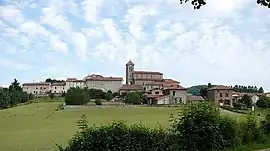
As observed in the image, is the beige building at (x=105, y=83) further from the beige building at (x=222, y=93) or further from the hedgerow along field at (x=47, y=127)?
the hedgerow along field at (x=47, y=127)

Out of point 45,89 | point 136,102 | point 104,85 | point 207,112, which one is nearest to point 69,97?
point 136,102

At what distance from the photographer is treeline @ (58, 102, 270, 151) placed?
34.5ft

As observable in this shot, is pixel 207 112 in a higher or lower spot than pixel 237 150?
higher

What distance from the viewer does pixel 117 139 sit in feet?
34.7

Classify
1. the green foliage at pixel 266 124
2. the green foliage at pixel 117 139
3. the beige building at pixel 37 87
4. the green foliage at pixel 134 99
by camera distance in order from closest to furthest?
the green foliage at pixel 117 139, the green foliage at pixel 266 124, the green foliage at pixel 134 99, the beige building at pixel 37 87

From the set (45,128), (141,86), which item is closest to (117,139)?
(45,128)

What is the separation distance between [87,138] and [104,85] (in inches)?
5426

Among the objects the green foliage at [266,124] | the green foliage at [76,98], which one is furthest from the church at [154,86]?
the green foliage at [266,124]

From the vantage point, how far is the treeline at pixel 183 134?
10.5 meters

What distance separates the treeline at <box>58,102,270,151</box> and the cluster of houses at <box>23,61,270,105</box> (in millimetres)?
80280

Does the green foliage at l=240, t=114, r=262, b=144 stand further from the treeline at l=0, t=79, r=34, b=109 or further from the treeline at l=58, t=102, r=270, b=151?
the treeline at l=0, t=79, r=34, b=109

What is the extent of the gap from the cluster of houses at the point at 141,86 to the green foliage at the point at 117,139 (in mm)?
84003

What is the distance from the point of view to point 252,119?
635 inches

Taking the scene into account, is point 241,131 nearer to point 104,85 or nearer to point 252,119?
point 252,119
